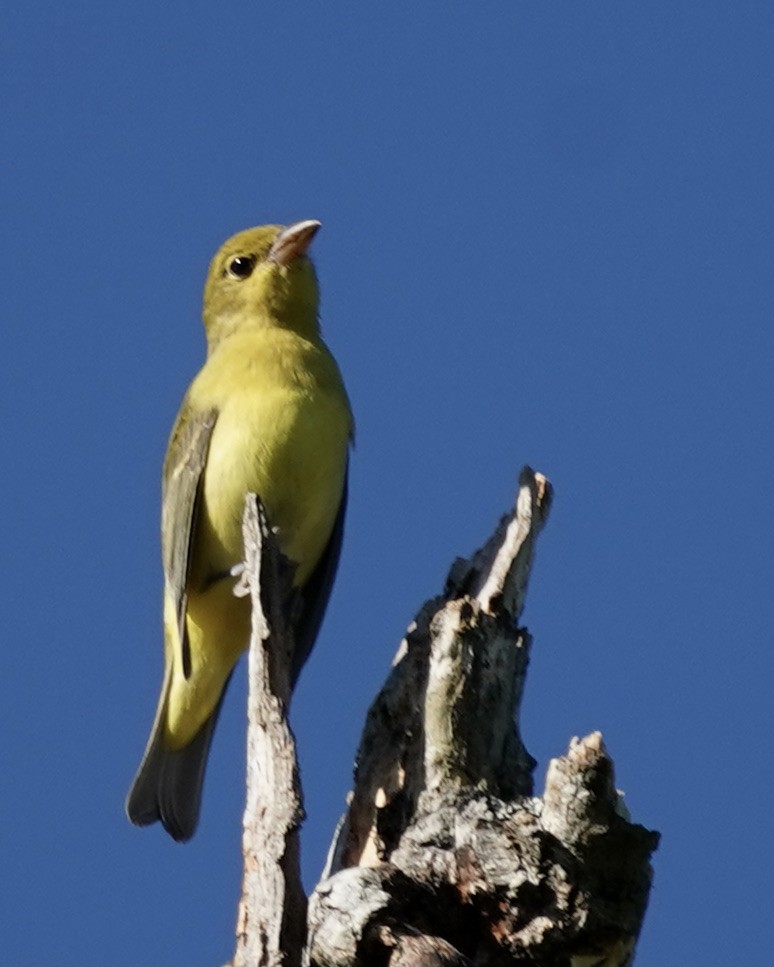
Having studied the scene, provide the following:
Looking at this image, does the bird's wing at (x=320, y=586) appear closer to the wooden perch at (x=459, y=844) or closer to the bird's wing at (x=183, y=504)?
the bird's wing at (x=183, y=504)

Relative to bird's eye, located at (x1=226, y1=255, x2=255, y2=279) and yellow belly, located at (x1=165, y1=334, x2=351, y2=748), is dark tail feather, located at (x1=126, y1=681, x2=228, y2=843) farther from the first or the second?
bird's eye, located at (x1=226, y1=255, x2=255, y2=279)

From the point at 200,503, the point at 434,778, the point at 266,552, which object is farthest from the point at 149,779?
the point at 434,778

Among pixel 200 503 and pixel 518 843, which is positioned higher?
pixel 200 503

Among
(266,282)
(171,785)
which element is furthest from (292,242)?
(171,785)

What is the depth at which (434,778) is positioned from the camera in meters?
5.18

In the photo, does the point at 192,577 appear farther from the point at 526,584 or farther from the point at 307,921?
the point at 307,921

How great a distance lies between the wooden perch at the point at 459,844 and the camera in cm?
461

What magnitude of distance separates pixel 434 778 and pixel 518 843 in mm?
425

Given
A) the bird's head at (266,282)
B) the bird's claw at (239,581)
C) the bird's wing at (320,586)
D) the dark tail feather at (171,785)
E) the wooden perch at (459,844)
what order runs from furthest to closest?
1. the bird's head at (266,282)
2. the bird's wing at (320,586)
3. the dark tail feather at (171,785)
4. the bird's claw at (239,581)
5. the wooden perch at (459,844)

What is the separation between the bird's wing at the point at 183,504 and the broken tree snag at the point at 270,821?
1967 millimetres

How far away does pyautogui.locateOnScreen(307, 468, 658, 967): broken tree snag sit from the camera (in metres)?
4.62

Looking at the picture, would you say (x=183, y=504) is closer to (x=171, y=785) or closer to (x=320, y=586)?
(x=320, y=586)

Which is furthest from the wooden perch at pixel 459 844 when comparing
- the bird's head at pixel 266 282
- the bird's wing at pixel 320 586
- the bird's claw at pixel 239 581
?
the bird's head at pixel 266 282

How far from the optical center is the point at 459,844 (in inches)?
194
